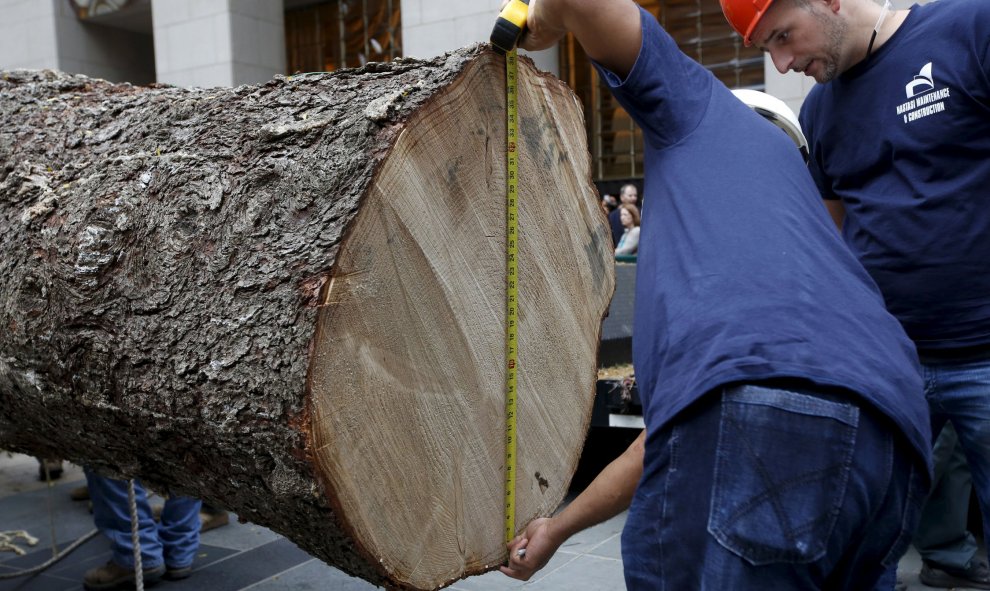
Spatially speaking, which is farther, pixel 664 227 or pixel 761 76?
pixel 761 76

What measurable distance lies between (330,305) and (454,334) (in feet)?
1.12

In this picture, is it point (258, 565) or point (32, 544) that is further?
point (32, 544)

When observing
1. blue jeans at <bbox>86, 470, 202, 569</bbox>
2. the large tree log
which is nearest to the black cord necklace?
the large tree log

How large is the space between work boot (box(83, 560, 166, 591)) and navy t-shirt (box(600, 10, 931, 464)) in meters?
2.91

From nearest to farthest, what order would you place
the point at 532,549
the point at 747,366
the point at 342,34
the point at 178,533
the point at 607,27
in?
1. the point at 747,366
2. the point at 607,27
3. the point at 532,549
4. the point at 178,533
5. the point at 342,34

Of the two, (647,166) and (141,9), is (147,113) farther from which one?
(141,9)

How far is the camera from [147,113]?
2.50 m

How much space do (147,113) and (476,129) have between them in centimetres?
108

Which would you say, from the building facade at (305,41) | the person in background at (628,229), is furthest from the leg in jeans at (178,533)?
the building facade at (305,41)

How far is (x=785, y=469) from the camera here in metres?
1.31

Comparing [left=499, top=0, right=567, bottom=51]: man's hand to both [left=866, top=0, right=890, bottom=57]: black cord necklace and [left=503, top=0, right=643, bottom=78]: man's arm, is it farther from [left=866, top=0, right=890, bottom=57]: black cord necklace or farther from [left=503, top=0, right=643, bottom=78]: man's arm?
[left=866, top=0, right=890, bottom=57]: black cord necklace

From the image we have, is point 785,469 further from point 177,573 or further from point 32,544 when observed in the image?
point 32,544

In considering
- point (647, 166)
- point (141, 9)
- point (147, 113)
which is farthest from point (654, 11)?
point (647, 166)

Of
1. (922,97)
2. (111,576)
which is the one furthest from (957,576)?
(111,576)
